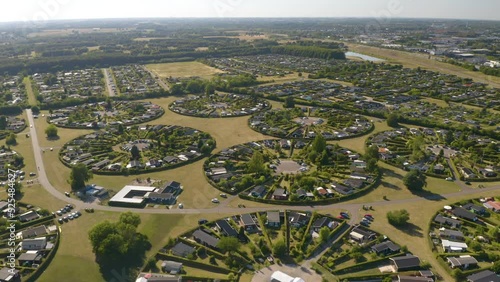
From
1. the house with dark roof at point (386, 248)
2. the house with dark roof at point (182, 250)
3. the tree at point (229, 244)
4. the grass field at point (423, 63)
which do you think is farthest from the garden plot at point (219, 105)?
the grass field at point (423, 63)

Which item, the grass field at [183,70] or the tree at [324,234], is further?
the grass field at [183,70]

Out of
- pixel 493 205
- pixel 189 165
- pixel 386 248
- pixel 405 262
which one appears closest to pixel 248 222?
pixel 386 248

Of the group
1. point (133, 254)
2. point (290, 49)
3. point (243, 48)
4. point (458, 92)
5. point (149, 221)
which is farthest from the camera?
point (243, 48)

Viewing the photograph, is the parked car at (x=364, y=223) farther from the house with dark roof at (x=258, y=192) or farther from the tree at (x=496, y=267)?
the house with dark roof at (x=258, y=192)

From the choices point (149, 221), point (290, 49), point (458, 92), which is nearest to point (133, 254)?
point (149, 221)

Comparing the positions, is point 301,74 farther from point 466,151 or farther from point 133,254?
point 133,254

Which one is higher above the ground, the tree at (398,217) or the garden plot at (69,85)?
the tree at (398,217)

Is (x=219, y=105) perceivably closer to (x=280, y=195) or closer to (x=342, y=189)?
(x=280, y=195)

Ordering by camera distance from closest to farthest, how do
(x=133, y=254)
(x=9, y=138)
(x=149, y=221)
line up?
(x=133, y=254), (x=149, y=221), (x=9, y=138)
